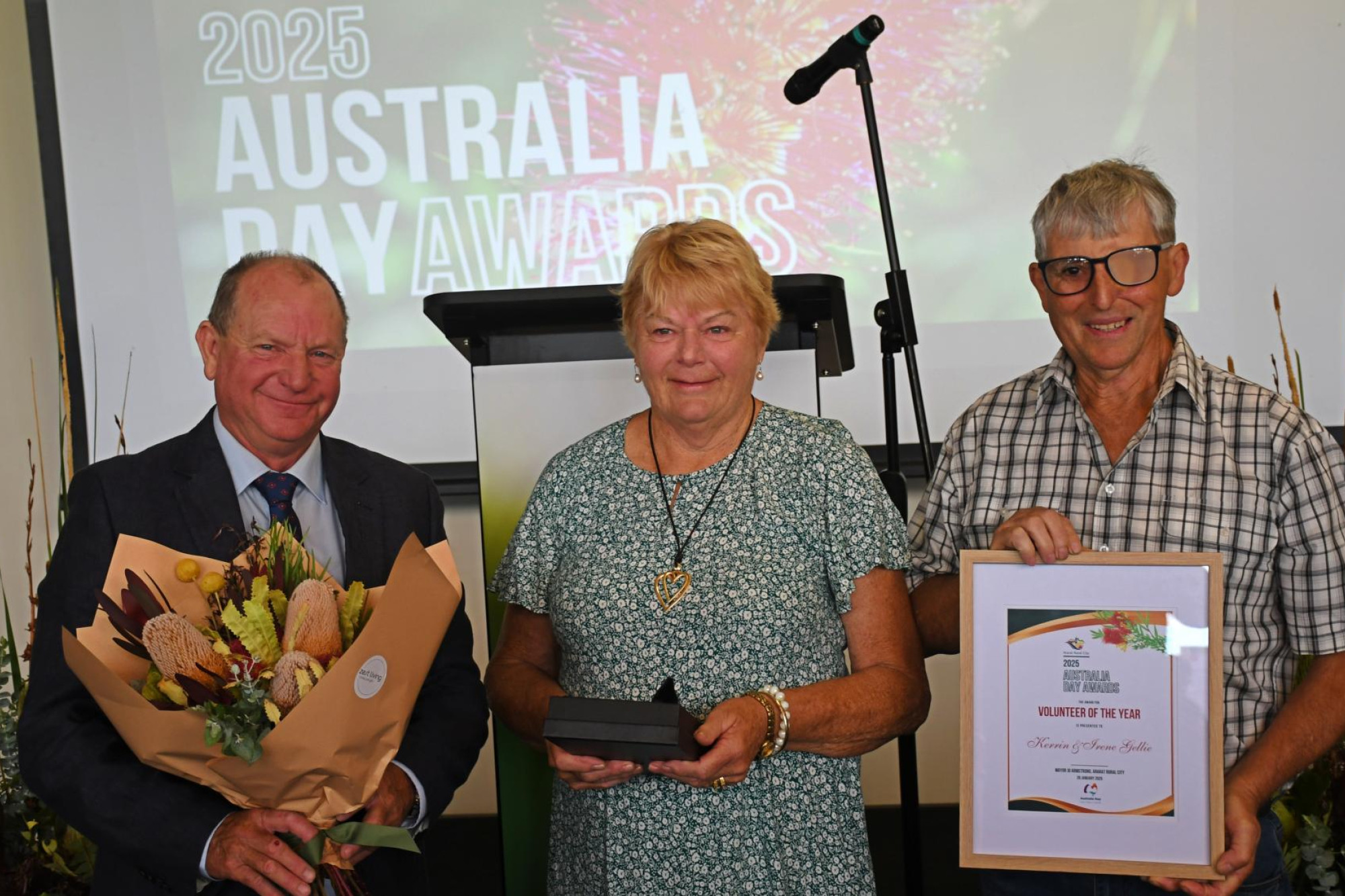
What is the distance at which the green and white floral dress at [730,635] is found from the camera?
1.95 m

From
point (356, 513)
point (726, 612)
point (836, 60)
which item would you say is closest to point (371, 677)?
point (356, 513)

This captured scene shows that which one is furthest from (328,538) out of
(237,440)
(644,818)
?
(644,818)

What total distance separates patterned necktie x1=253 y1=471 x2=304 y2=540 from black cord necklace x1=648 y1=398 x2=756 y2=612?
623 millimetres

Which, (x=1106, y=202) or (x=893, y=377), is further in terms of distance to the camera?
(x=893, y=377)

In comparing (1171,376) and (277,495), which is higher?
(1171,376)

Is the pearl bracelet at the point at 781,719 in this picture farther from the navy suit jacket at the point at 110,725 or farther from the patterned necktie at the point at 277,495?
the patterned necktie at the point at 277,495

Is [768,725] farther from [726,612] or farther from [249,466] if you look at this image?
[249,466]

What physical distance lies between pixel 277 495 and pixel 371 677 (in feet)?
1.82

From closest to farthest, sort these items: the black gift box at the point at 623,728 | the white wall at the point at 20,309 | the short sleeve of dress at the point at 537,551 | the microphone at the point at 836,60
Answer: the black gift box at the point at 623,728, the short sleeve of dress at the point at 537,551, the microphone at the point at 836,60, the white wall at the point at 20,309

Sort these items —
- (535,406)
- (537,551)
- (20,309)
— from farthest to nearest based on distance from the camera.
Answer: (20,309) < (535,406) < (537,551)

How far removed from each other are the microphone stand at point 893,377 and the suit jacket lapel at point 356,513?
1.07 m

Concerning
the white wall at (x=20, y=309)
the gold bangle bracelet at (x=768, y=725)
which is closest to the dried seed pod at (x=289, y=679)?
the gold bangle bracelet at (x=768, y=725)

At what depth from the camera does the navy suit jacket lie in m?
1.69

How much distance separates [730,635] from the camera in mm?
1946
